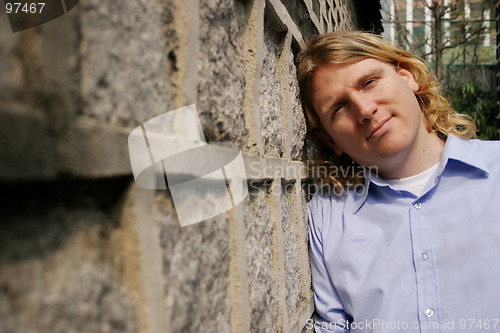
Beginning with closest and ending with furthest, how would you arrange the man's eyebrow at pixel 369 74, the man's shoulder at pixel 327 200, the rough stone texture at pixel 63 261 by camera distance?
the rough stone texture at pixel 63 261, the man's eyebrow at pixel 369 74, the man's shoulder at pixel 327 200

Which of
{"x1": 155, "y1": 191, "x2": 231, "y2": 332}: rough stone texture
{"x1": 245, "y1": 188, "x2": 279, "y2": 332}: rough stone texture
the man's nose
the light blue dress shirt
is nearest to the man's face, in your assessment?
the man's nose

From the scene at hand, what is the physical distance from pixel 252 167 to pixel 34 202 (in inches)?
17.6

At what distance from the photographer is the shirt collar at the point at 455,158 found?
1.16 metres

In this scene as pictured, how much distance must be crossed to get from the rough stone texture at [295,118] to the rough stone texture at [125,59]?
2.09ft

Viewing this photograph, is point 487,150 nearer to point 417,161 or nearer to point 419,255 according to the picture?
point 417,161

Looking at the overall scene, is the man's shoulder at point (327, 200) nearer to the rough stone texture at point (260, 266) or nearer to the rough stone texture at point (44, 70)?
the rough stone texture at point (260, 266)

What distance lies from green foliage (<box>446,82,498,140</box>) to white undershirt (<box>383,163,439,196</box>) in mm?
5073

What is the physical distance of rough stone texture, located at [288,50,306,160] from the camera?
42.8 inches

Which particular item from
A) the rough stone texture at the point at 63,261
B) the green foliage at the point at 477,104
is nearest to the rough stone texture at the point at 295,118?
the rough stone texture at the point at 63,261

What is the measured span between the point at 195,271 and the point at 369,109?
80cm

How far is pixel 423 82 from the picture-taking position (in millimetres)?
1396

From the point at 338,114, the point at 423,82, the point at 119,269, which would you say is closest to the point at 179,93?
the point at 119,269

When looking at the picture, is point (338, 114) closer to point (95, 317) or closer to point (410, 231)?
point (410, 231)

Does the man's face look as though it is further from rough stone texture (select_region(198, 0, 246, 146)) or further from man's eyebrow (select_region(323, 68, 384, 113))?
rough stone texture (select_region(198, 0, 246, 146))
